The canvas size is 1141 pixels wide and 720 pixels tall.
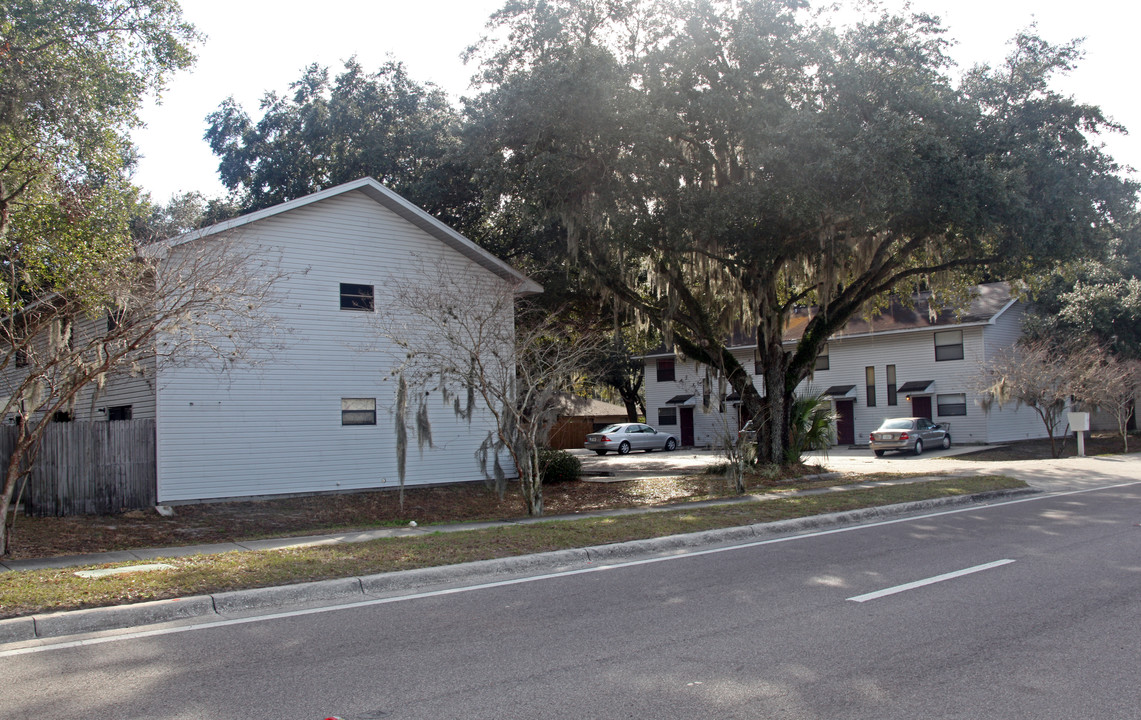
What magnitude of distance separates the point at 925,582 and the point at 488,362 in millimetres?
11072

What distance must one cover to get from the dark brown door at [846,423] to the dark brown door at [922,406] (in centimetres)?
309

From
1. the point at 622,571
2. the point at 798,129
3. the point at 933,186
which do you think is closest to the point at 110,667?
the point at 622,571

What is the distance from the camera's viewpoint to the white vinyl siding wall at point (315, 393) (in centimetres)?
1780

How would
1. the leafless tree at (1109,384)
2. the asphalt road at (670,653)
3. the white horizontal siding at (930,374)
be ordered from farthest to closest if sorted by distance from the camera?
the white horizontal siding at (930,374) < the leafless tree at (1109,384) < the asphalt road at (670,653)

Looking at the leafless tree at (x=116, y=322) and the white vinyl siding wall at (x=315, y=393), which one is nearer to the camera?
the leafless tree at (x=116, y=322)

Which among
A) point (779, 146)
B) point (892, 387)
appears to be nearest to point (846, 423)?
point (892, 387)

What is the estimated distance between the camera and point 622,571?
367 inches

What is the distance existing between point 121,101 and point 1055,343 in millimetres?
33868

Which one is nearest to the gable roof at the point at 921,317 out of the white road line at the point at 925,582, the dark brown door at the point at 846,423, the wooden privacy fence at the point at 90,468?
the dark brown door at the point at 846,423

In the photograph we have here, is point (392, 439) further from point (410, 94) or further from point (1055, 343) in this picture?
point (1055, 343)

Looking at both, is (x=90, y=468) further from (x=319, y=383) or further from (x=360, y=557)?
(x=360, y=557)

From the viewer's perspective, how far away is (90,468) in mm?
16438

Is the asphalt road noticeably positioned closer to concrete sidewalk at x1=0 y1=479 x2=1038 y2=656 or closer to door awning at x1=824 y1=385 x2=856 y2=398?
concrete sidewalk at x1=0 y1=479 x2=1038 y2=656

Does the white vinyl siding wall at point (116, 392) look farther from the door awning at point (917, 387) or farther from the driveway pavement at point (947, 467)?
the door awning at point (917, 387)
